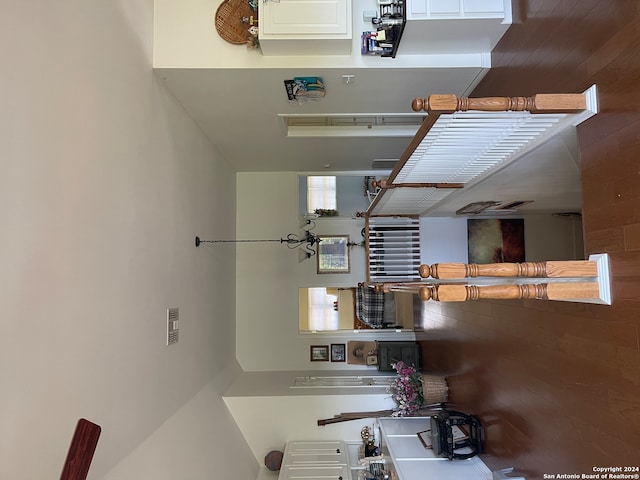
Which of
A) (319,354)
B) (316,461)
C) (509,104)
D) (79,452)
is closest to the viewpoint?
(79,452)

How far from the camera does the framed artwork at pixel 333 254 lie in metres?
5.28

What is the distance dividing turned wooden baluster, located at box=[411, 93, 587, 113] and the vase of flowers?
2693mm

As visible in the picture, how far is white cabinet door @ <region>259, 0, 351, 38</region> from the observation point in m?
2.48

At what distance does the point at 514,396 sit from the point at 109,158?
245 cm

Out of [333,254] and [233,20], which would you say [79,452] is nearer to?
[233,20]

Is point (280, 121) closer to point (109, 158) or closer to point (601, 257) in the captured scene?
point (109, 158)

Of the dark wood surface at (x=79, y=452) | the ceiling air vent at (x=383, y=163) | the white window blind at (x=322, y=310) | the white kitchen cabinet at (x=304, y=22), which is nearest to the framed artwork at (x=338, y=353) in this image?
the white window blind at (x=322, y=310)

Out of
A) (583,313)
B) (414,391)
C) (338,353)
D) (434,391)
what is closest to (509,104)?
(583,313)

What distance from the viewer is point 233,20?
266 centimetres

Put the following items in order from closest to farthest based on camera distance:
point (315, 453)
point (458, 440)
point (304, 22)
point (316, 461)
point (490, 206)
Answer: point (304, 22), point (458, 440), point (490, 206), point (316, 461), point (315, 453)

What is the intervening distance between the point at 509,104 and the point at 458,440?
7.33 feet

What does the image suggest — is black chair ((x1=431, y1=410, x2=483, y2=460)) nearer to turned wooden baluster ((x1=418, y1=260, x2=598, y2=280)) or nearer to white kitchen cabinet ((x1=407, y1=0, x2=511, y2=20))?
turned wooden baluster ((x1=418, y1=260, x2=598, y2=280))

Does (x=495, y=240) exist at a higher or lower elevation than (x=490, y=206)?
lower

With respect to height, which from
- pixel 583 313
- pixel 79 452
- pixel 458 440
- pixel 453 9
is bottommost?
pixel 458 440
